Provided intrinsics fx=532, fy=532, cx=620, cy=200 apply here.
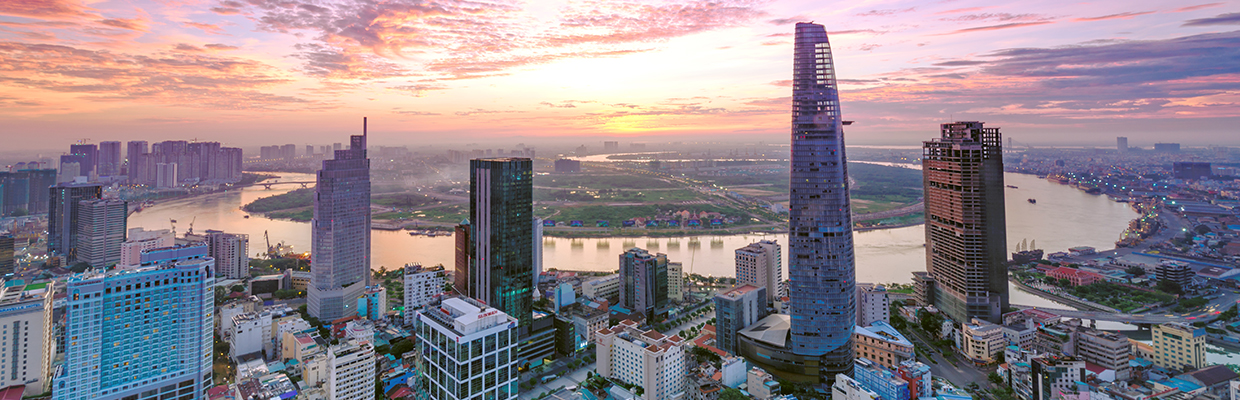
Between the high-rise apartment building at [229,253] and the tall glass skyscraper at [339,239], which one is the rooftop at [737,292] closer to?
the tall glass skyscraper at [339,239]

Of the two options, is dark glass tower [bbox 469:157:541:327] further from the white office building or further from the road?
the road

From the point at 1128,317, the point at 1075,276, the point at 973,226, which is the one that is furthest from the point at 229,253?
the point at 1075,276

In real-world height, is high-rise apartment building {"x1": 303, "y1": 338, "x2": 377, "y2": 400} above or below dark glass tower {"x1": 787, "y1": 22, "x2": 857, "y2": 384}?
below

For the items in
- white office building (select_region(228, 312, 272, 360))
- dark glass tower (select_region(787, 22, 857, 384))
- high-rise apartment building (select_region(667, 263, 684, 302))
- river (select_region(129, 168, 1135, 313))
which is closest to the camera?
dark glass tower (select_region(787, 22, 857, 384))

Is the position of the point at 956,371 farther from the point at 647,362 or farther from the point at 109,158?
the point at 109,158

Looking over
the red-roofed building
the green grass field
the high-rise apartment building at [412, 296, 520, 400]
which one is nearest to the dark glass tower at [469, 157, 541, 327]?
the high-rise apartment building at [412, 296, 520, 400]

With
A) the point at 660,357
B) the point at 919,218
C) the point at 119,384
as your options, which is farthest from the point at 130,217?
the point at 919,218

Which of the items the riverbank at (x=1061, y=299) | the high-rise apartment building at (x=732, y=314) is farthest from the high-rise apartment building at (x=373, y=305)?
the riverbank at (x=1061, y=299)
